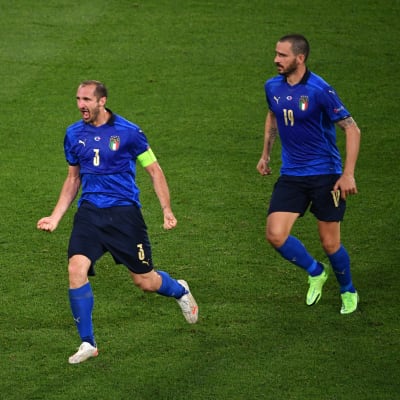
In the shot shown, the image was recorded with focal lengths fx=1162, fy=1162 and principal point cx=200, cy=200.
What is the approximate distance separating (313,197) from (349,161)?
1.74 feet

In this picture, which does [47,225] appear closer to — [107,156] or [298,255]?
[107,156]

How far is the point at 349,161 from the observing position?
8.98 m

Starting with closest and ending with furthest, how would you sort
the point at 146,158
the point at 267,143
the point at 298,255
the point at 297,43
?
1. the point at 146,158
2. the point at 297,43
3. the point at 298,255
4. the point at 267,143

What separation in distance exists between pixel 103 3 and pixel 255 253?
845 cm

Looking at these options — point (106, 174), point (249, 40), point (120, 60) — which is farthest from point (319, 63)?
point (106, 174)

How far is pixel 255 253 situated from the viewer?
35.3ft

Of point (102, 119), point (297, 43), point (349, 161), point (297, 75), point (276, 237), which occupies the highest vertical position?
point (297, 43)

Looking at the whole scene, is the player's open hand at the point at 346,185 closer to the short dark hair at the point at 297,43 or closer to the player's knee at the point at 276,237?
the player's knee at the point at 276,237

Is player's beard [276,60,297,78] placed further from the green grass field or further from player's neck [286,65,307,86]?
the green grass field

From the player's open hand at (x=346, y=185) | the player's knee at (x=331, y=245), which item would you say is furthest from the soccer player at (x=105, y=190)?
the player's knee at (x=331, y=245)

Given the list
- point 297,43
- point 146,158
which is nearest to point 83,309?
point 146,158

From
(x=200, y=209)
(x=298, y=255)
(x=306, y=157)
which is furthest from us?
(x=200, y=209)

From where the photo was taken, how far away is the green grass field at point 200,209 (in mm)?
8477

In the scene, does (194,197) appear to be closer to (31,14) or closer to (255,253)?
(255,253)
